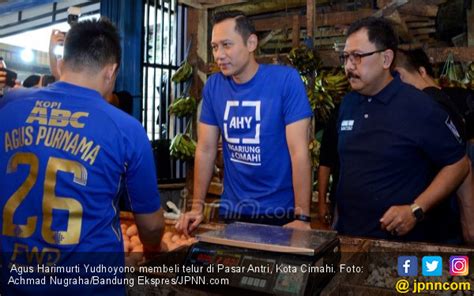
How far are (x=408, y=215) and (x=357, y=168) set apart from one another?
15.9 inches

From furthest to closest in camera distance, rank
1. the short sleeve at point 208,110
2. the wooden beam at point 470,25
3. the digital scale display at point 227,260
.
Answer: the wooden beam at point 470,25
the short sleeve at point 208,110
the digital scale display at point 227,260

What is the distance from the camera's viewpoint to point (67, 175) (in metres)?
1.41

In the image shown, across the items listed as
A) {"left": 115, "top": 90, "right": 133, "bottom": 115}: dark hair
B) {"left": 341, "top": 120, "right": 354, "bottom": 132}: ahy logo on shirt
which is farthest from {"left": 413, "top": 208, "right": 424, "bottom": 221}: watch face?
{"left": 115, "top": 90, "right": 133, "bottom": 115}: dark hair

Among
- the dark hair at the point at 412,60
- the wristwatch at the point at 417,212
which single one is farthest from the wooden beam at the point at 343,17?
the wristwatch at the point at 417,212

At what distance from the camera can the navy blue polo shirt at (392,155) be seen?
217 cm

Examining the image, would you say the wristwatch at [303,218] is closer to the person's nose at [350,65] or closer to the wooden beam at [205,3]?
the person's nose at [350,65]

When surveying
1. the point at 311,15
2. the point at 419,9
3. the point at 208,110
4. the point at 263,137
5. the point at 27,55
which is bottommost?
the point at 263,137

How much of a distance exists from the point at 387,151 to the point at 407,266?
0.62 meters

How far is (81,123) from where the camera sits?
4.71 feet

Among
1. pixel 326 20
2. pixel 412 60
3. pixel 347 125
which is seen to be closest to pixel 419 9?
pixel 326 20

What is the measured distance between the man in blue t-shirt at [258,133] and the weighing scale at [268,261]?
75 cm

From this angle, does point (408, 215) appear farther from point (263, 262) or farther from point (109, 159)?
point (109, 159)

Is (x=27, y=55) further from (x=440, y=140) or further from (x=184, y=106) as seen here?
(x=440, y=140)

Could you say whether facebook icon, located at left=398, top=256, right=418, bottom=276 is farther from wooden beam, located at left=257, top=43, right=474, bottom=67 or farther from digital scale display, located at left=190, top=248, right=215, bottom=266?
wooden beam, located at left=257, top=43, right=474, bottom=67
